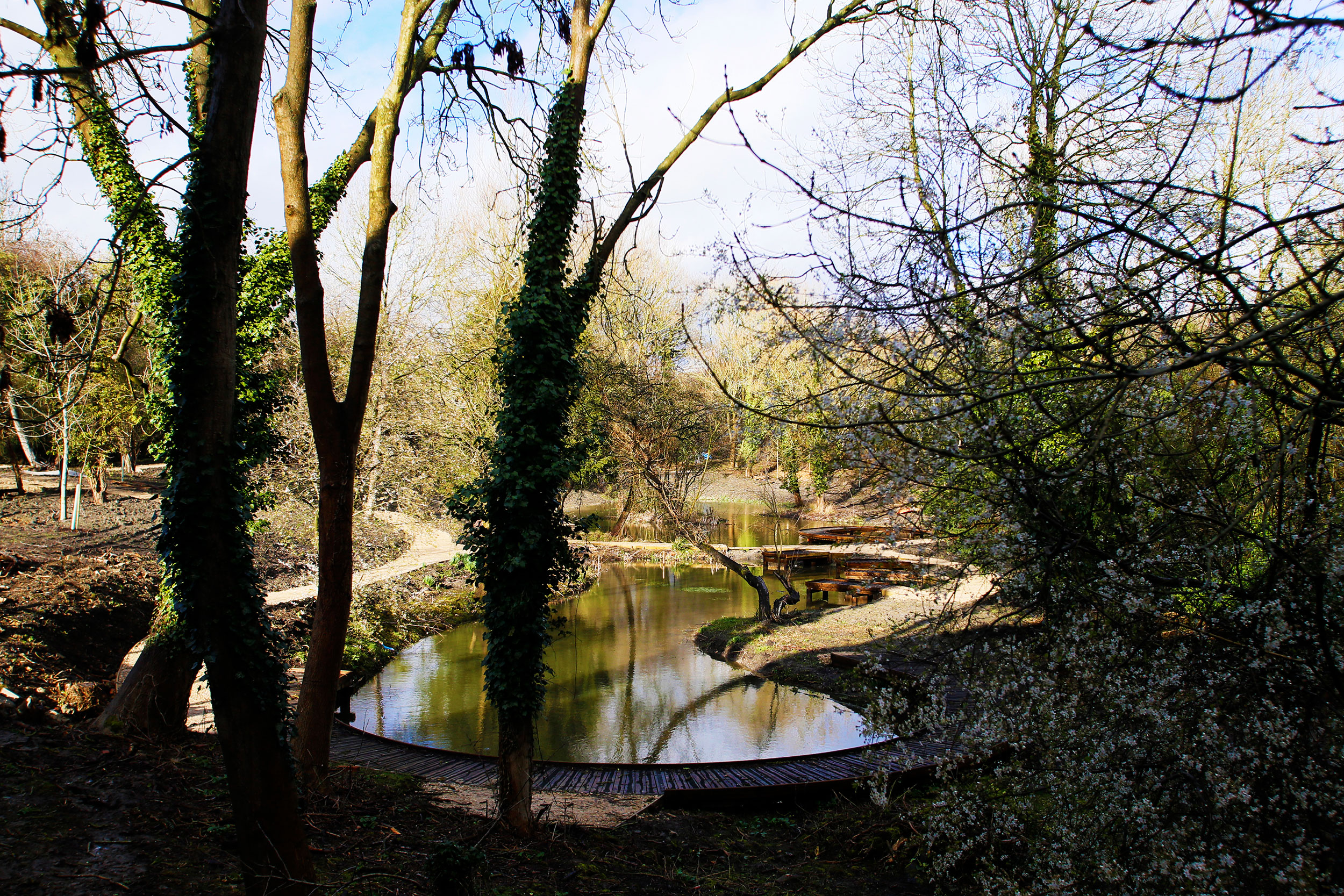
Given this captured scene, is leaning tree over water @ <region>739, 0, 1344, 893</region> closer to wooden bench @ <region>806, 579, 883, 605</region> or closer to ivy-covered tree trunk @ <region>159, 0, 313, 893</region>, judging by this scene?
ivy-covered tree trunk @ <region>159, 0, 313, 893</region>

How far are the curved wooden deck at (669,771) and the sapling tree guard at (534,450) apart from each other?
6.82ft

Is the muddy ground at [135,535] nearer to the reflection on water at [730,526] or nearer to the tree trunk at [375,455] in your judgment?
the tree trunk at [375,455]

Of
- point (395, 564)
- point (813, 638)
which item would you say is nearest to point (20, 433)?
point (395, 564)

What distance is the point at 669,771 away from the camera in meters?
8.05

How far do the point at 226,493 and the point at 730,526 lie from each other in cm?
2528

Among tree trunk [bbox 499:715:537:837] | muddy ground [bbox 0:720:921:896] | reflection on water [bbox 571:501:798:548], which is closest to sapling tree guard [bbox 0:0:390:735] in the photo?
muddy ground [bbox 0:720:921:896]

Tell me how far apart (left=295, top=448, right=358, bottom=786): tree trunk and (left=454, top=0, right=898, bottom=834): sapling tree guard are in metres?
1.08

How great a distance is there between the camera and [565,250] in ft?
20.6

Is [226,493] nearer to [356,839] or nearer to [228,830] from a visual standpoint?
[228,830]

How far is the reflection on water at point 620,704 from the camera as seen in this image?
9734mm

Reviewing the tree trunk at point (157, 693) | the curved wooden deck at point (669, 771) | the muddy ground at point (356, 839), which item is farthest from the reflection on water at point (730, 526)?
the tree trunk at point (157, 693)

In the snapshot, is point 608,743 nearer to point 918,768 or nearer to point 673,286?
point 918,768

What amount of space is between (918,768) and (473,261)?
15.7 meters

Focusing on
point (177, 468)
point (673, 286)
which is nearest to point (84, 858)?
point (177, 468)
